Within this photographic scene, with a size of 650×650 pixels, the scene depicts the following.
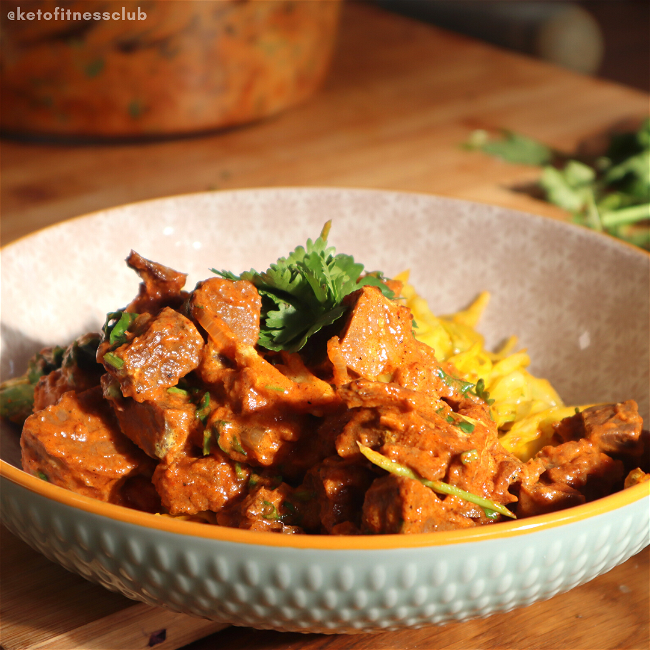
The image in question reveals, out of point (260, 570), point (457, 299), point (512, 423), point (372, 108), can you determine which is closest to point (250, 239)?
point (457, 299)

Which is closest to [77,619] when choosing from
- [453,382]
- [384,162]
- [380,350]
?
[380,350]

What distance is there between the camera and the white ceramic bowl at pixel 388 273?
4.94ft

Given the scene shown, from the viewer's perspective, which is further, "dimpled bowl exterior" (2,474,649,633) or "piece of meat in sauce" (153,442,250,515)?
"piece of meat in sauce" (153,442,250,515)

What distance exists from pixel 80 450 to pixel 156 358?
0.33m

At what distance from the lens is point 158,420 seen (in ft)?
6.31

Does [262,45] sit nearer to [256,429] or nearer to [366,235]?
[366,235]

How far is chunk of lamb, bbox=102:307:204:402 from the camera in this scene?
6.37 ft

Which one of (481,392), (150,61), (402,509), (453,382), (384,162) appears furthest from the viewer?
(384,162)

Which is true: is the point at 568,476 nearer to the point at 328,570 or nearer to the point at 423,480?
the point at 423,480

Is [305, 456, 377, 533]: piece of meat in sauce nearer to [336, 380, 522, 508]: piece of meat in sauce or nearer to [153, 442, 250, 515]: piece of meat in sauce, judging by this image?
[336, 380, 522, 508]: piece of meat in sauce

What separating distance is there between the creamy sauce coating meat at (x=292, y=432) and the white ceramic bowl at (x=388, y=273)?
0.18 m

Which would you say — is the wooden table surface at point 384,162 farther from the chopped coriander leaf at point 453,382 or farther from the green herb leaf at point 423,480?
the chopped coriander leaf at point 453,382

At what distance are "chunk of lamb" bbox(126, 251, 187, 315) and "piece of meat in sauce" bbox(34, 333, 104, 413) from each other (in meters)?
0.16

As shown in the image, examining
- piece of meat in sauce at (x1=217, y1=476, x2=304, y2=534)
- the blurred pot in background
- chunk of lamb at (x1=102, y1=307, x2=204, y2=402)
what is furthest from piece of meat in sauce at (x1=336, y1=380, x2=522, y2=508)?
the blurred pot in background
